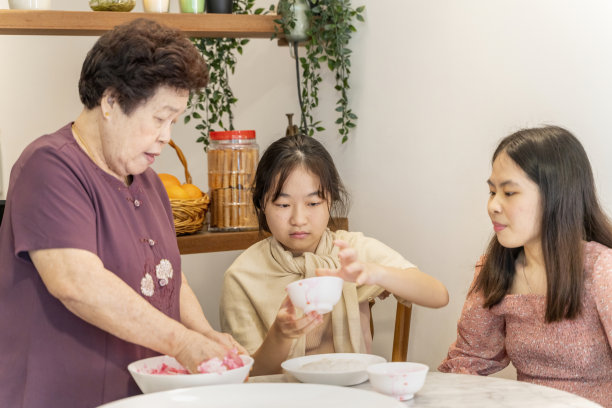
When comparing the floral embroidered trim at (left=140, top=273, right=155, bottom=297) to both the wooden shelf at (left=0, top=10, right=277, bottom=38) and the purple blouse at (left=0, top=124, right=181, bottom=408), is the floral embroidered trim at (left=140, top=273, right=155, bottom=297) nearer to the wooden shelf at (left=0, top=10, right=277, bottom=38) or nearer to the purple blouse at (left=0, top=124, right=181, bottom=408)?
the purple blouse at (left=0, top=124, right=181, bottom=408)

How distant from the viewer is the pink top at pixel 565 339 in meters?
1.57

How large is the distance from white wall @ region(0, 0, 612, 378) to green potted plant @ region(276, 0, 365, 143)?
0.05 meters

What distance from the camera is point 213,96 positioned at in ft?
9.57

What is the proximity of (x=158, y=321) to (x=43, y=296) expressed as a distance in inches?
10.6

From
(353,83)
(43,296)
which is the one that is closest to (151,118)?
(43,296)

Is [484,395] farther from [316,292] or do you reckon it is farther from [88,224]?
[88,224]

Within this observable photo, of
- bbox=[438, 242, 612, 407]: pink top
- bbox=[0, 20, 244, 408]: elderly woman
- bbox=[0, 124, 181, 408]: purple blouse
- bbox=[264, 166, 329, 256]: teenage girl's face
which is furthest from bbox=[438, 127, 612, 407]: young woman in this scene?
bbox=[0, 124, 181, 408]: purple blouse

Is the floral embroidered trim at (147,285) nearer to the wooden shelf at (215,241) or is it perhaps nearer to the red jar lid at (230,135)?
the wooden shelf at (215,241)

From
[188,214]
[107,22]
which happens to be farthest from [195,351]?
[107,22]

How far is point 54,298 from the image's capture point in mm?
1323

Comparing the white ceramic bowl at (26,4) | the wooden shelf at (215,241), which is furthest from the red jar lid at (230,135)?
the white ceramic bowl at (26,4)

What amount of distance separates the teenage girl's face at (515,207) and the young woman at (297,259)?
223 millimetres

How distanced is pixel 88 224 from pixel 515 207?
90 cm

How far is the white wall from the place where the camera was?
1.82 metres
